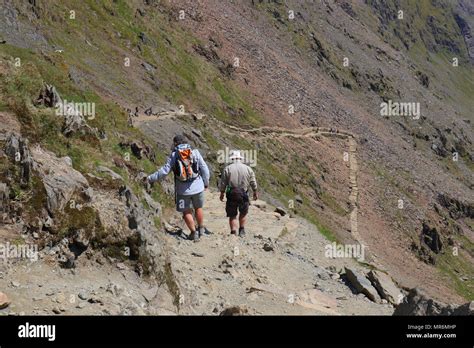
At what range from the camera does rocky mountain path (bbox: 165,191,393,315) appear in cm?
1094

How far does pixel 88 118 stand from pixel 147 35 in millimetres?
38193

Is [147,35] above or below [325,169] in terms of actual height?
above

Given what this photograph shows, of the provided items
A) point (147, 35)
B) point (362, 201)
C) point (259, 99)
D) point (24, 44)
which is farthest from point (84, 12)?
point (362, 201)

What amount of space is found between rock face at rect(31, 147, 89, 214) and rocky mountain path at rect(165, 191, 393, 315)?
8.14 ft

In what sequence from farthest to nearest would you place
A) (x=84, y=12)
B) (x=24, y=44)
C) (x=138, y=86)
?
(x=84, y=12) < (x=138, y=86) < (x=24, y=44)

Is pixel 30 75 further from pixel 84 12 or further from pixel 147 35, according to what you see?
pixel 147 35

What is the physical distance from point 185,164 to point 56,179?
3848 mm

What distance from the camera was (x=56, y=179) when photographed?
30.6 feet

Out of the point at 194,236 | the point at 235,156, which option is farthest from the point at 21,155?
the point at 235,156

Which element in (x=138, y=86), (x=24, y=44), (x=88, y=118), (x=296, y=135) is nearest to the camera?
(x=88, y=118)

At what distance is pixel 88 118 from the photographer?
50.8ft

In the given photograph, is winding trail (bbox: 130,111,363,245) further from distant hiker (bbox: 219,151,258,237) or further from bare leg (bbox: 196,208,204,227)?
bare leg (bbox: 196,208,204,227)

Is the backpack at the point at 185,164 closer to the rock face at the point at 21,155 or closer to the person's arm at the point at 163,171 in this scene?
the person's arm at the point at 163,171

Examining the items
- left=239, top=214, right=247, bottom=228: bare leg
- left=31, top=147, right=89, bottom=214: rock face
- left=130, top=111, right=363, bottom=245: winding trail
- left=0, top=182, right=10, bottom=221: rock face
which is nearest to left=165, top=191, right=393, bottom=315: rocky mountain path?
left=239, top=214, right=247, bottom=228: bare leg
